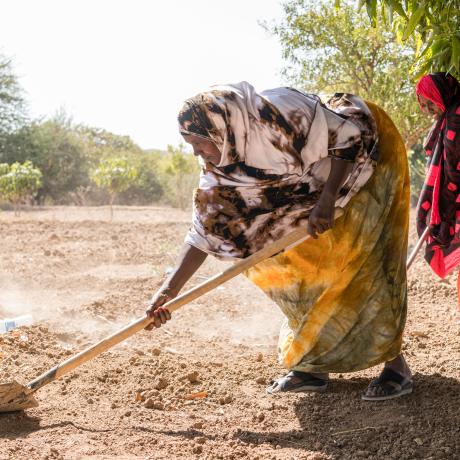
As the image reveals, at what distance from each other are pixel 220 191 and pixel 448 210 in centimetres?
113

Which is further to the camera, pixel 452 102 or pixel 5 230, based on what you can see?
pixel 5 230

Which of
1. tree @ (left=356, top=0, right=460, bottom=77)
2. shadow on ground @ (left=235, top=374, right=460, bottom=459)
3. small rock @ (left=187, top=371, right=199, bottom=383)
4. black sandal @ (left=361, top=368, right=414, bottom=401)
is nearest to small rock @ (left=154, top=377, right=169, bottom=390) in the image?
small rock @ (left=187, top=371, right=199, bottom=383)

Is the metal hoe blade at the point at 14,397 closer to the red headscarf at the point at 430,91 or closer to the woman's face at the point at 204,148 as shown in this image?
the woman's face at the point at 204,148

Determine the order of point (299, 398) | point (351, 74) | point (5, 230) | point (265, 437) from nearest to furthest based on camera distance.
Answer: point (265, 437), point (299, 398), point (351, 74), point (5, 230)

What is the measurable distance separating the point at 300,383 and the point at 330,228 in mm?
885

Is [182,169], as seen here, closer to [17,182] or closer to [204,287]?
[17,182]

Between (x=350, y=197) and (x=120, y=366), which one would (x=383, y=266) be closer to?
(x=350, y=197)

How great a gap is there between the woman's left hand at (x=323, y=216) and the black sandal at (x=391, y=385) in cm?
86

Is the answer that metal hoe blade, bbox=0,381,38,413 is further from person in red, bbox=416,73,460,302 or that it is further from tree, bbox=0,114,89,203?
tree, bbox=0,114,89,203

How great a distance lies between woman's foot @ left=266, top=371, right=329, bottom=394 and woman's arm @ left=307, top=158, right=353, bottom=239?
0.87 m

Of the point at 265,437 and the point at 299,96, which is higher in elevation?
the point at 299,96

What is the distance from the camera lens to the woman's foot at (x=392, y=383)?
3.16 metres

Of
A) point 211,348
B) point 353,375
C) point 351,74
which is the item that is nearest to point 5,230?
point 351,74

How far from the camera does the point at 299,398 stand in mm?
3311
